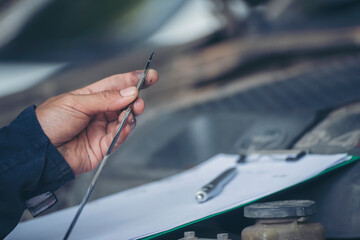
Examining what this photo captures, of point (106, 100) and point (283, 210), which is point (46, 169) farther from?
point (283, 210)

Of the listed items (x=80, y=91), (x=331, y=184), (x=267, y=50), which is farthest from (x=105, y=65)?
(x=331, y=184)

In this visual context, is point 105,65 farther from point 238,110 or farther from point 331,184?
point 331,184

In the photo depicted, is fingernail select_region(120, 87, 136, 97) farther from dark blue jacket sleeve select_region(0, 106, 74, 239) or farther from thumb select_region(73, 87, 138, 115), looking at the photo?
dark blue jacket sleeve select_region(0, 106, 74, 239)

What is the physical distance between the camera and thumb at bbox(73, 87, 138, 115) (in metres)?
0.76

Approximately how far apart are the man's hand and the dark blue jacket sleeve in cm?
5

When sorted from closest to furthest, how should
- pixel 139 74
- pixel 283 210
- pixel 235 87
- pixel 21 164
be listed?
pixel 283 210, pixel 21 164, pixel 139 74, pixel 235 87

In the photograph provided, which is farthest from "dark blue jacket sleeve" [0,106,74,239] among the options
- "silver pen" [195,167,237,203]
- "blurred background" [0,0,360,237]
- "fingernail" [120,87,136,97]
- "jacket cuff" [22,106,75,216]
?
"blurred background" [0,0,360,237]

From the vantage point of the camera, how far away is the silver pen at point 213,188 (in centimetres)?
80

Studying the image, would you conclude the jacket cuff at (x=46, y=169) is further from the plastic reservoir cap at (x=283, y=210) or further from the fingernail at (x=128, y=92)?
the plastic reservoir cap at (x=283, y=210)

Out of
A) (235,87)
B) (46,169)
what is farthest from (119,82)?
(235,87)

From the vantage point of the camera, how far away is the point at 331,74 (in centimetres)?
145

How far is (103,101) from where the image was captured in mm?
771

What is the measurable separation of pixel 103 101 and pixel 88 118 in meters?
0.07

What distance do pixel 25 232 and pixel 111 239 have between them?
0.26 metres
